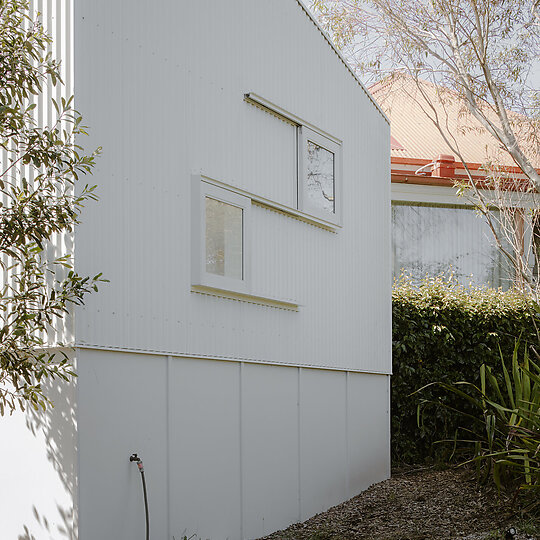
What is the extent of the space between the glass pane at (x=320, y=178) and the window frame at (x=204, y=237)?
56.4 inches

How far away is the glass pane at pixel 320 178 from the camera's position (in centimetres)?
976

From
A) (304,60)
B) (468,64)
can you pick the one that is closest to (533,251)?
(468,64)

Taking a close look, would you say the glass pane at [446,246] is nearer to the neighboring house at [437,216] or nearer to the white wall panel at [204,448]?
the neighboring house at [437,216]

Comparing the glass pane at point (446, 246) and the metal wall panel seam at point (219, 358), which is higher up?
the glass pane at point (446, 246)

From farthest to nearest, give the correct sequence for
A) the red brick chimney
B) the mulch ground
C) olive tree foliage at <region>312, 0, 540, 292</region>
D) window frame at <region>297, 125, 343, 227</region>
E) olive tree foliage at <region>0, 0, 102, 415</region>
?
the red brick chimney < olive tree foliage at <region>312, 0, 540, 292</region> < window frame at <region>297, 125, 343, 227</region> < the mulch ground < olive tree foliage at <region>0, 0, 102, 415</region>

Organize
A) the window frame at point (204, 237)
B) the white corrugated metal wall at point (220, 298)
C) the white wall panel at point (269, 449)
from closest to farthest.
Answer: the white corrugated metal wall at point (220, 298) < the window frame at point (204, 237) < the white wall panel at point (269, 449)

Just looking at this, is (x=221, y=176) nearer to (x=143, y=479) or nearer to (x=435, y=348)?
(x=143, y=479)

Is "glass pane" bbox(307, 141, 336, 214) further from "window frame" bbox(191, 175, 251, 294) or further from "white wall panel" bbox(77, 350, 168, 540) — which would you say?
"white wall panel" bbox(77, 350, 168, 540)

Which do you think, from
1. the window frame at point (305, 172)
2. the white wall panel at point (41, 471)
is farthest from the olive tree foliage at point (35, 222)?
the window frame at point (305, 172)

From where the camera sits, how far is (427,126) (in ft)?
54.6

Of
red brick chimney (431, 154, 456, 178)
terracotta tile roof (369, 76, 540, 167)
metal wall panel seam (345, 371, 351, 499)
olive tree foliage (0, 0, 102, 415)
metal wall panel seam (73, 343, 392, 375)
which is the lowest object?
metal wall panel seam (345, 371, 351, 499)

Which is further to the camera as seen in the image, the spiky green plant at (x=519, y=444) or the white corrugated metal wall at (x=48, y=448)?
the spiky green plant at (x=519, y=444)

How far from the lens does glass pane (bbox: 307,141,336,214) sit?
9.76 metres

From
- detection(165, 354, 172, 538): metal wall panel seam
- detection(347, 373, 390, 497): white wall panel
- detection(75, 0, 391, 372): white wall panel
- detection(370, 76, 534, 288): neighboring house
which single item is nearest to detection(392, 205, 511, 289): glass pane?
detection(370, 76, 534, 288): neighboring house
